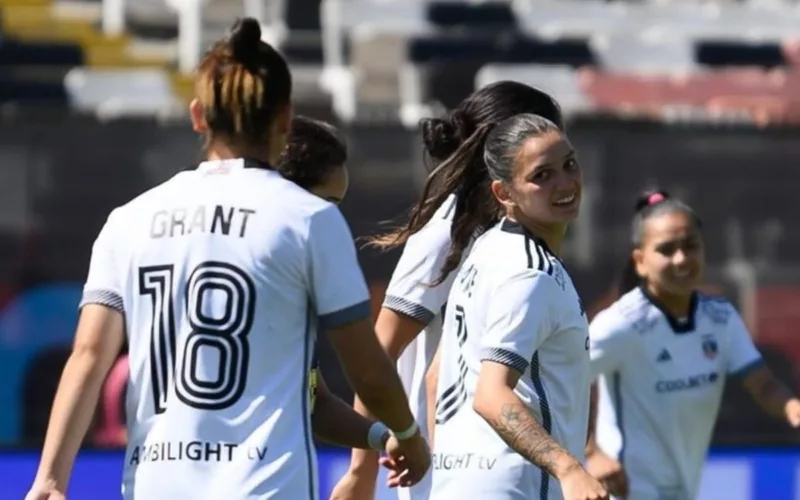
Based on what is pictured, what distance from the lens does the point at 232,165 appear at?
10.4 ft

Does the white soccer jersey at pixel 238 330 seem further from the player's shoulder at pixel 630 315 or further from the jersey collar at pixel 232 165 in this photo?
the player's shoulder at pixel 630 315

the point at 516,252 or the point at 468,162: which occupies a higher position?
the point at 468,162

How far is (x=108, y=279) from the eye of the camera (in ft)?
10.5

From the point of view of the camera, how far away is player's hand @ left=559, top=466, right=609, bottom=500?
10.4 feet

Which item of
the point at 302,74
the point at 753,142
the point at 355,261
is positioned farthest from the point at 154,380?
the point at 302,74

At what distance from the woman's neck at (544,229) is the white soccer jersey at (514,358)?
0.07 feet

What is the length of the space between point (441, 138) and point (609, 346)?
1.31 meters

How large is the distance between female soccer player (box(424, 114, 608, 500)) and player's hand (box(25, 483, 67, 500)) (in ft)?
2.71

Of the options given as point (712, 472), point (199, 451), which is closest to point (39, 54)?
point (712, 472)

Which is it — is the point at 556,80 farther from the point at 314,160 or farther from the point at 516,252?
the point at 516,252

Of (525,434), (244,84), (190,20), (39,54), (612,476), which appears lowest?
(612,476)

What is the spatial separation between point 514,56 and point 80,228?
5.37 meters

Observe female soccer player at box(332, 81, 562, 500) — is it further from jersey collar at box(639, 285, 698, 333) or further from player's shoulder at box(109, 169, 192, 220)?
jersey collar at box(639, 285, 698, 333)

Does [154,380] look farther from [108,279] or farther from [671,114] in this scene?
[671,114]
